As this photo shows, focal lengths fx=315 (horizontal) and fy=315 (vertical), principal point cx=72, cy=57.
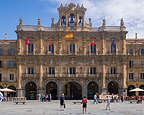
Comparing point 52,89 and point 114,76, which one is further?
point 52,89

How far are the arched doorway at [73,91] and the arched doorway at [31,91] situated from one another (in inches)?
296

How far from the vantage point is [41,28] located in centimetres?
7481

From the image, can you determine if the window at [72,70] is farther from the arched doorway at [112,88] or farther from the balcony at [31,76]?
the arched doorway at [112,88]

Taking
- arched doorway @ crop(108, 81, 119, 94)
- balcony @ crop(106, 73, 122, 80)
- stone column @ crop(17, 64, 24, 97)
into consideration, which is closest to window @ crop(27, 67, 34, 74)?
stone column @ crop(17, 64, 24, 97)

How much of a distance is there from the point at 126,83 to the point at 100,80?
6.62 metres

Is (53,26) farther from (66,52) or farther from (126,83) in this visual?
(126,83)

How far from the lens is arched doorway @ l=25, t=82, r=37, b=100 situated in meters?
75.6

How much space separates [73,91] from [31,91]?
10237 mm

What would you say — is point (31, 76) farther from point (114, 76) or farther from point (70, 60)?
point (114, 76)

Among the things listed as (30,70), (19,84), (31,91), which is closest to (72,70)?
(30,70)

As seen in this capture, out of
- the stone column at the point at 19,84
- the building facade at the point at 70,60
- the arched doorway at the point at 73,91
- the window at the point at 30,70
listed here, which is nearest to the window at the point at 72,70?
the building facade at the point at 70,60

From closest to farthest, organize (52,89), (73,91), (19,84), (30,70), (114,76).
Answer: (19,84)
(114,76)
(30,70)
(52,89)
(73,91)

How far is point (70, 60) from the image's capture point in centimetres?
7394

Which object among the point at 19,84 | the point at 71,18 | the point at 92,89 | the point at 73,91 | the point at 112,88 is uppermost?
the point at 71,18
